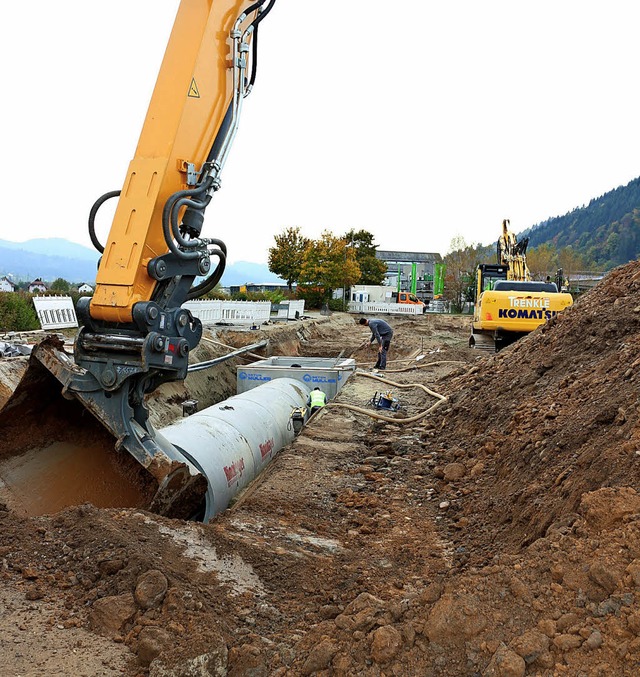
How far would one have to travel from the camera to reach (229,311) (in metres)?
21.2

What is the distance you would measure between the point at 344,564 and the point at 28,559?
6.77ft

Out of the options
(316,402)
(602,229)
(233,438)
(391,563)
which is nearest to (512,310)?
(316,402)

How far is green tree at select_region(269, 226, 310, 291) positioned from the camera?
43938mm

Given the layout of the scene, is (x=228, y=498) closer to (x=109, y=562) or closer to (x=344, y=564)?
(x=344, y=564)

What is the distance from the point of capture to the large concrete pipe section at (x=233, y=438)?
5.73 meters

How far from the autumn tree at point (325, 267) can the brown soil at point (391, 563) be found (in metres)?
32.4

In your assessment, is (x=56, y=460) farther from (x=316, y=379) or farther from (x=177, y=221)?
(x=316, y=379)

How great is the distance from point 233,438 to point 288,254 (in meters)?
38.2

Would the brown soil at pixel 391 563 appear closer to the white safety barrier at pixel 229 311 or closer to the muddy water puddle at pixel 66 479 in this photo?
the muddy water puddle at pixel 66 479

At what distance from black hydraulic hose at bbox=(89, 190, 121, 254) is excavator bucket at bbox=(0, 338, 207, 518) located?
3.05 feet

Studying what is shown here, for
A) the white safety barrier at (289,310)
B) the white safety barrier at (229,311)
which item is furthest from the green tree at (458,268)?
the white safety barrier at (229,311)

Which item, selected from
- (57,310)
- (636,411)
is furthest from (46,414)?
(57,310)

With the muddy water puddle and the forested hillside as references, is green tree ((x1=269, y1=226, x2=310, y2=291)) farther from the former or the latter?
the forested hillside

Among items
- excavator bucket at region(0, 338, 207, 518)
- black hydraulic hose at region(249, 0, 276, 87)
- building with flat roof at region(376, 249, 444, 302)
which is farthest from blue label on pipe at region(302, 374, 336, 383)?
building with flat roof at region(376, 249, 444, 302)
